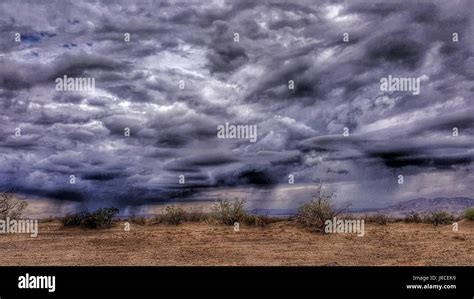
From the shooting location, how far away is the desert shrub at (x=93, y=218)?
1989 cm

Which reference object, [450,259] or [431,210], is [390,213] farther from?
[450,259]

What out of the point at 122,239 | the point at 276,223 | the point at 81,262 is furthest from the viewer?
the point at 276,223

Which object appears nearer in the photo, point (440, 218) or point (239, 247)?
point (239, 247)

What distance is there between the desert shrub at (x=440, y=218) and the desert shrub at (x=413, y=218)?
1.99 feet

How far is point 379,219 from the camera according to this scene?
70.4 feet

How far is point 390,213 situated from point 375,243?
8.04 meters

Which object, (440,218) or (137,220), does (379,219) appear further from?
(137,220)

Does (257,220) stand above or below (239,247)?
above

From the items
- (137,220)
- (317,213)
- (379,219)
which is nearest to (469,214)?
(379,219)

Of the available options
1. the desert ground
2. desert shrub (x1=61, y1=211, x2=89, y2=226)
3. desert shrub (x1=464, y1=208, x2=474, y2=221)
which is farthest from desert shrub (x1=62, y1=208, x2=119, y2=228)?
desert shrub (x1=464, y1=208, x2=474, y2=221)

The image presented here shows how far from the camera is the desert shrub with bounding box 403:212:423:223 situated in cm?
2133

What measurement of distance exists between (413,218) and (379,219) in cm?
152
